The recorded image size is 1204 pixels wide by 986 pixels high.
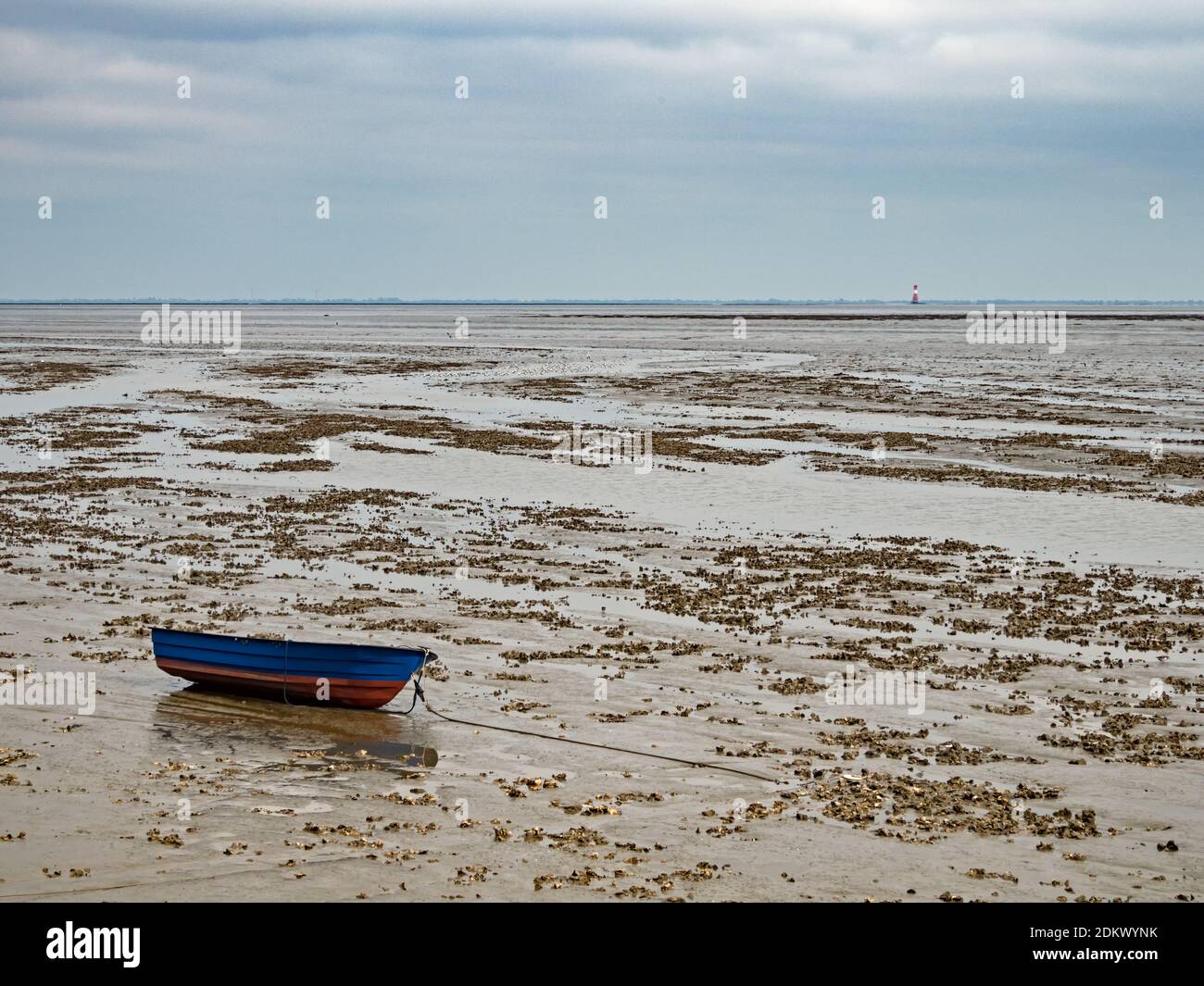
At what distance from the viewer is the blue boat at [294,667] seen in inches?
671

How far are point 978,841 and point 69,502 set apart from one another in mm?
26486

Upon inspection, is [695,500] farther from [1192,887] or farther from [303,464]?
[1192,887]

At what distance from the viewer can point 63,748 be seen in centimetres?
1556

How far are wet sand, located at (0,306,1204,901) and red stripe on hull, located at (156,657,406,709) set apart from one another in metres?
0.25

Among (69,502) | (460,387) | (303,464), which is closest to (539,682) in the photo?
(69,502)
